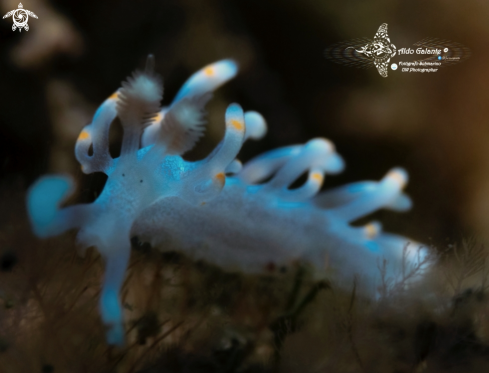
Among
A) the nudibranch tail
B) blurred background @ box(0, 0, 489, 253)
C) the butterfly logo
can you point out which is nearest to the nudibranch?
the nudibranch tail

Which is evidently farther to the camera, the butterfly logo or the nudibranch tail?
the butterfly logo

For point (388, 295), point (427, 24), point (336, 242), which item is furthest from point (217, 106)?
point (388, 295)

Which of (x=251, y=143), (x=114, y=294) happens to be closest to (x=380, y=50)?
(x=251, y=143)

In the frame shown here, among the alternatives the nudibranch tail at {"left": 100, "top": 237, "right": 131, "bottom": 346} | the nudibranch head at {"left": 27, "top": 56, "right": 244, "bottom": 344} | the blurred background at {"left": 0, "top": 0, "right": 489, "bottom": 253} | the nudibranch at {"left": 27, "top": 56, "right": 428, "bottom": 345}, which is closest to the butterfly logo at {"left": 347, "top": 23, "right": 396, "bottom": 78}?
the blurred background at {"left": 0, "top": 0, "right": 489, "bottom": 253}

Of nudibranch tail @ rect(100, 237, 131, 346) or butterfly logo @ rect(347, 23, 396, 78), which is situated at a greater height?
butterfly logo @ rect(347, 23, 396, 78)

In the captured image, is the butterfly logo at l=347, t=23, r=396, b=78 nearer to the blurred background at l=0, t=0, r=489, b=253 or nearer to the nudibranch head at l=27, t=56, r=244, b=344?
the blurred background at l=0, t=0, r=489, b=253

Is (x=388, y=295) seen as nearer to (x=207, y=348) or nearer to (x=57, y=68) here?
(x=207, y=348)

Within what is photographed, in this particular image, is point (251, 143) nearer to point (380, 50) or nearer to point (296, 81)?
point (296, 81)
